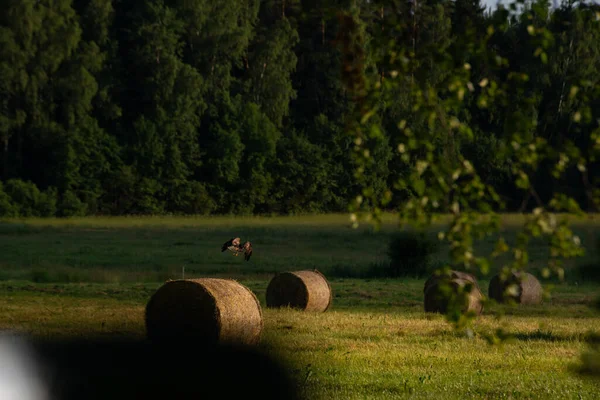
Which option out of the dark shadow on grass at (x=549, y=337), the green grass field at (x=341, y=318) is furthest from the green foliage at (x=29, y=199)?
the dark shadow on grass at (x=549, y=337)

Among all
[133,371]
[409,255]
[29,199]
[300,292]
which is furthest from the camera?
[29,199]

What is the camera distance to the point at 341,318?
21.7 metres

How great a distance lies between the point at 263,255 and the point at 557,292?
17.7 meters

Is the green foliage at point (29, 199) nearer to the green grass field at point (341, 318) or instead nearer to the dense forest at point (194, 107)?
the dense forest at point (194, 107)

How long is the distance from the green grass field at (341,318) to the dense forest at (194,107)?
15.6 meters

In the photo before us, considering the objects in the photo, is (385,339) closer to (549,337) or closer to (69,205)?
(549,337)

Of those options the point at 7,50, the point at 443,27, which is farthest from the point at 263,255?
the point at 443,27

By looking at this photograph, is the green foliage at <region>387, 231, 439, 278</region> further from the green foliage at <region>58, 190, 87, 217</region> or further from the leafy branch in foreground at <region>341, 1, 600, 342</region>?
the green foliage at <region>58, 190, 87, 217</region>

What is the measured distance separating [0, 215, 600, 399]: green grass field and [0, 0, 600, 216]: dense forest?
15.6 m

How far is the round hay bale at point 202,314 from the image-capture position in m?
16.4

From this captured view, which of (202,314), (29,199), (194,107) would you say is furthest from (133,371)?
(194,107)

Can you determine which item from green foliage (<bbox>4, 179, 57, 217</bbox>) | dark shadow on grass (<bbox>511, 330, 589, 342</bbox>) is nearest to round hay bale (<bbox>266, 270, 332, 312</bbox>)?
dark shadow on grass (<bbox>511, 330, 589, 342</bbox>)

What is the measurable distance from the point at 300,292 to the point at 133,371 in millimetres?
9533

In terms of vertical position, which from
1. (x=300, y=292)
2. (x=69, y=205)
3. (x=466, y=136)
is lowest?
(x=69, y=205)
